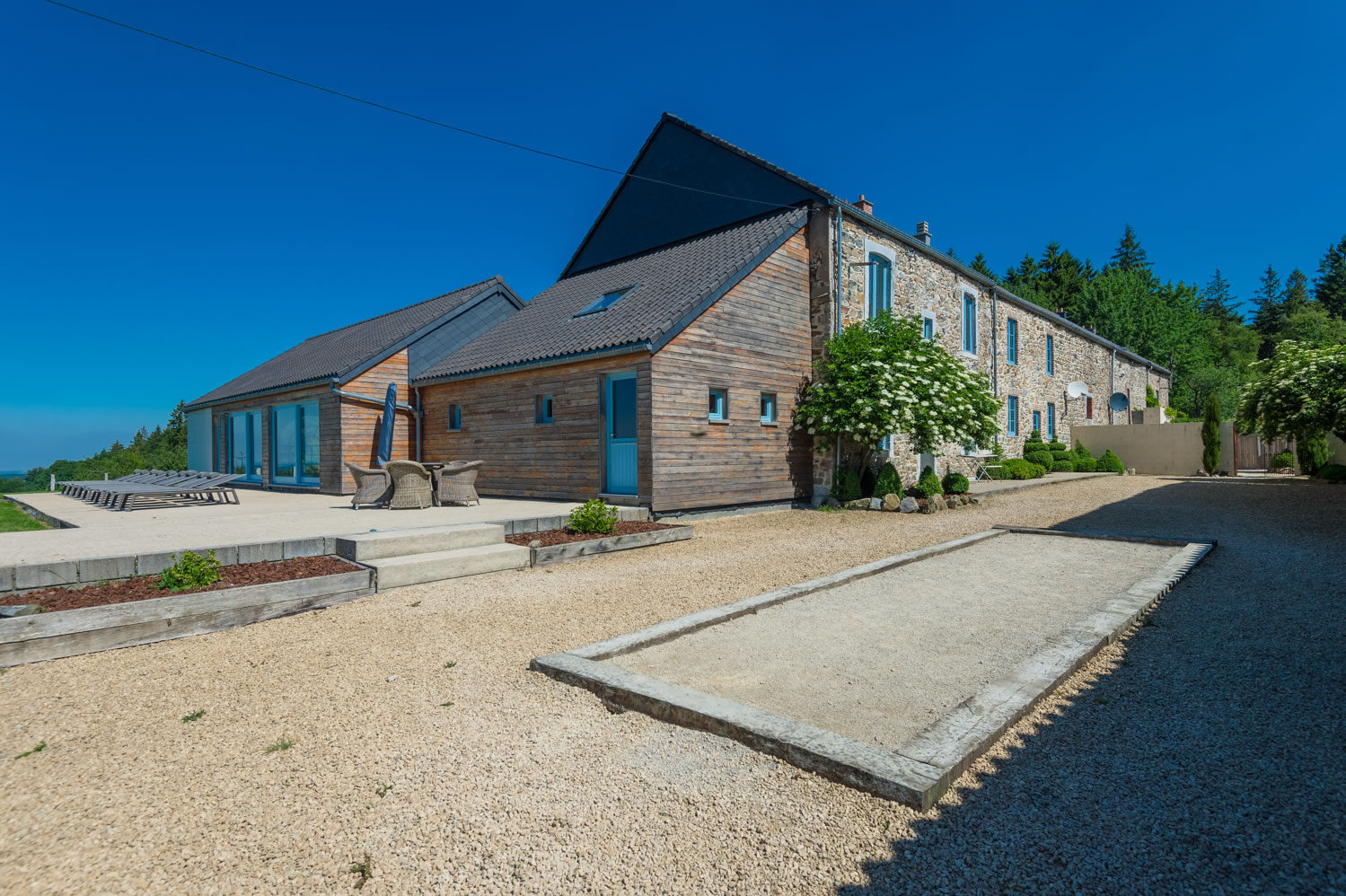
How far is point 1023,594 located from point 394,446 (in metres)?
13.8

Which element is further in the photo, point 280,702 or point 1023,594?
point 1023,594

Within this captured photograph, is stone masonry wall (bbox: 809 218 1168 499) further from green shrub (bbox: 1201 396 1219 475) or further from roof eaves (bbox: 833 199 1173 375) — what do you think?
green shrub (bbox: 1201 396 1219 475)

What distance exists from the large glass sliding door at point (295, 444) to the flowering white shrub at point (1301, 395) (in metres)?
21.5

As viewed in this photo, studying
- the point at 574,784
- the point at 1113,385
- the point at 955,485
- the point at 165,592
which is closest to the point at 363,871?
the point at 574,784

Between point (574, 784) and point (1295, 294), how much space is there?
247 feet

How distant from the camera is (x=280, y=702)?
3355 millimetres

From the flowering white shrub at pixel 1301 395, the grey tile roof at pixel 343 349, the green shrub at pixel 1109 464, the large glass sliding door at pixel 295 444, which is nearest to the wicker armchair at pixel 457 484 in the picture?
the grey tile roof at pixel 343 349

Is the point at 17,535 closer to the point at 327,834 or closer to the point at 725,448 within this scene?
the point at 327,834

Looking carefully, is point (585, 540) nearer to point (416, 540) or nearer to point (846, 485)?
point (416, 540)

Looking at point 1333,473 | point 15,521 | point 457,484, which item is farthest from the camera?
point 1333,473

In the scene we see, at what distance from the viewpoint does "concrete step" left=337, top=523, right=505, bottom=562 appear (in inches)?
245

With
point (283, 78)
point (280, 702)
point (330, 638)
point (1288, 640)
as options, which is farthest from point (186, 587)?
point (1288, 640)

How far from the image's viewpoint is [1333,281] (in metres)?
52.2

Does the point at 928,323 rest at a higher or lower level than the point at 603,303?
lower
